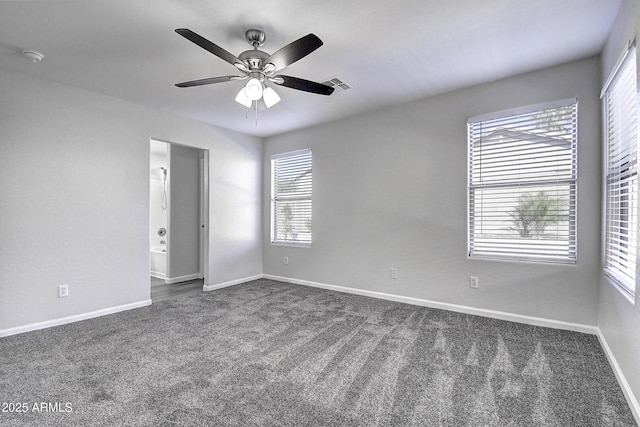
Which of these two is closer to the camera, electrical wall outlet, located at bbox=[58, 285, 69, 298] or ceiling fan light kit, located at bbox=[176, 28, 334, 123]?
ceiling fan light kit, located at bbox=[176, 28, 334, 123]

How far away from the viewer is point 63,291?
10.6ft

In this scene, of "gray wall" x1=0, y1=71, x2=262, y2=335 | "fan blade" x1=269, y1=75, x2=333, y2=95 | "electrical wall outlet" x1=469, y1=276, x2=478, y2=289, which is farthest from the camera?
"electrical wall outlet" x1=469, y1=276, x2=478, y2=289

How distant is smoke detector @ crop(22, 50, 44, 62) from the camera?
2.57 meters

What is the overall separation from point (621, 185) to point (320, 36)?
254 centimetres

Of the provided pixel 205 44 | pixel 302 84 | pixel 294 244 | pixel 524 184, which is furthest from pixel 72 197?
pixel 524 184

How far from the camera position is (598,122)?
275 cm

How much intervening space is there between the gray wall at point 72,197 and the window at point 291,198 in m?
1.54

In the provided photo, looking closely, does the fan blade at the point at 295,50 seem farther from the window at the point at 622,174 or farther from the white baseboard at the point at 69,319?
the white baseboard at the point at 69,319

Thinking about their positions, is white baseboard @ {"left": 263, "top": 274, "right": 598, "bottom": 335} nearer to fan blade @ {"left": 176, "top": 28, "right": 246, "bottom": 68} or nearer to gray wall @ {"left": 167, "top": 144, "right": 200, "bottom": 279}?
gray wall @ {"left": 167, "top": 144, "right": 200, "bottom": 279}

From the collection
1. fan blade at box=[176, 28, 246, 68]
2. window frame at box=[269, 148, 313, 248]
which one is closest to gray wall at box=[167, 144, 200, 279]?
window frame at box=[269, 148, 313, 248]

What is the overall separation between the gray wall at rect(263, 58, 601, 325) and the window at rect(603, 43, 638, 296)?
0.89ft

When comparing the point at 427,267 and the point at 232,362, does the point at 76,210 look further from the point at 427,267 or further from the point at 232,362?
the point at 427,267

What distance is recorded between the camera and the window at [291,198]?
16.5 feet

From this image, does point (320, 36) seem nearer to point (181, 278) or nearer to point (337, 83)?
point (337, 83)
